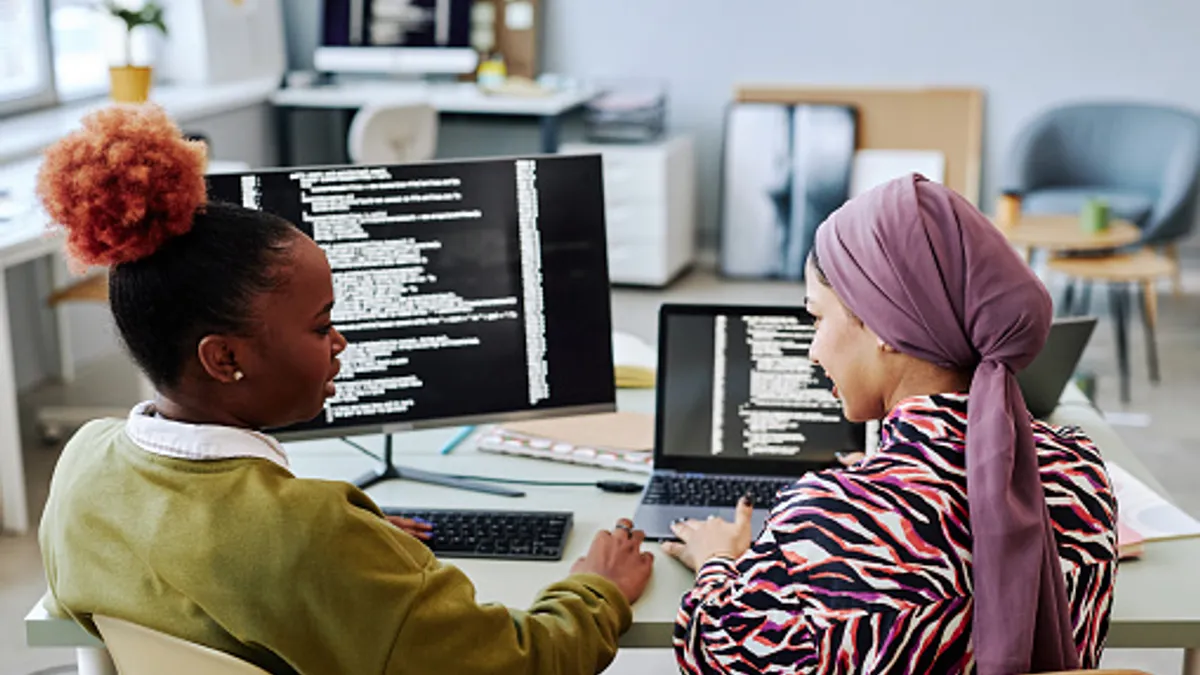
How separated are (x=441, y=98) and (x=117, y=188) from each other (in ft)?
15.6

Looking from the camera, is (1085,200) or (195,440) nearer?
(195,440)

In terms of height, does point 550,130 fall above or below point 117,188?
below

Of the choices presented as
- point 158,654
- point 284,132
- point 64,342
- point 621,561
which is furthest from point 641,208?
point 158,654

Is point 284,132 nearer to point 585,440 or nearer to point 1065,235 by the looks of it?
point 1065,235

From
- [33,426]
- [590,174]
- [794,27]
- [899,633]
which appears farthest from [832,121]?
[899,633]

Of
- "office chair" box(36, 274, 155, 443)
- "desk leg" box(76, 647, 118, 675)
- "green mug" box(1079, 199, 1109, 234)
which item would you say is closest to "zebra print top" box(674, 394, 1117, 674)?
"desk leg" box(76, 647, 118, 675)

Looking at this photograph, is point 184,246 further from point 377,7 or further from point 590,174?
point 377,7

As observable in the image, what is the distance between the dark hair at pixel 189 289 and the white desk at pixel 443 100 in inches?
172

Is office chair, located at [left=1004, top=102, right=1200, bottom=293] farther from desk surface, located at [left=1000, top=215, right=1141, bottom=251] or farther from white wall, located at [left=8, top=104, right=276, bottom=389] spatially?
white wall, located at [left=8, top=104, right=276, bottom=389]

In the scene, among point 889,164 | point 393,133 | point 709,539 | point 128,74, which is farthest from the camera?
point 889,164

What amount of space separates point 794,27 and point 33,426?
11.7ft

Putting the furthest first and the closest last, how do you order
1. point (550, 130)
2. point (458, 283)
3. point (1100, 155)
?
point (1100, 155)
point (550, 130)
point (458, 283)

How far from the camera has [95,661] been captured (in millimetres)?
1573

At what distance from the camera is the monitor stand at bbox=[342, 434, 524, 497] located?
1952 mm
